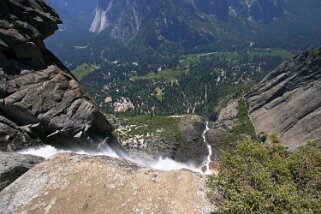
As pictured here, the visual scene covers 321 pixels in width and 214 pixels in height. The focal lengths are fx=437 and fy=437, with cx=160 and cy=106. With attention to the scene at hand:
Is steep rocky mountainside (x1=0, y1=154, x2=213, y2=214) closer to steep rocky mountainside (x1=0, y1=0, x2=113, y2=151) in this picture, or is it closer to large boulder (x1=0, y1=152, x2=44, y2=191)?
large boulder (x1=0, y1=152, x2=44, y2=191)

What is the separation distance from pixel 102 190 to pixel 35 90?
3714 cm

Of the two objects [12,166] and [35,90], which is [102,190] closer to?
[12,166]

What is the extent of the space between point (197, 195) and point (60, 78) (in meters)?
45.6

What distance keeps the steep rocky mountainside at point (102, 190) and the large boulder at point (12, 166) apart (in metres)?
1.76

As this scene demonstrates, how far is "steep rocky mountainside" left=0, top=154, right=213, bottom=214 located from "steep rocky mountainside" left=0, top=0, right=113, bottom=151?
22311 mm

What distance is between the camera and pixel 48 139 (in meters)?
78.9

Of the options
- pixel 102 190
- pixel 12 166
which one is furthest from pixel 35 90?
pixel 102 190

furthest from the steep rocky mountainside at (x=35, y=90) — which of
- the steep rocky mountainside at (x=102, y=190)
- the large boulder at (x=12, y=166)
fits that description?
the steep rocky mountainside at (x=102, y=190)

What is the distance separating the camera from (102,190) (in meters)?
47.0

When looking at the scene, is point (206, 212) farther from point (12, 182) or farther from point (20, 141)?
point (20, 141)

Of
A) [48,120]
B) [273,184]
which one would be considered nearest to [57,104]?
[48,120]

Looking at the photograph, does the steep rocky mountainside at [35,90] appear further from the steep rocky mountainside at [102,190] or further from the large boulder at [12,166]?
the steep rocky mountainside at [102,190]

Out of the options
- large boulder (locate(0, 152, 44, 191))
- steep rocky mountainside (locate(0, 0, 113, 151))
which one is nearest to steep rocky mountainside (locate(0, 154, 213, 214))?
large boulder (locate(0, 152, 44, 191))

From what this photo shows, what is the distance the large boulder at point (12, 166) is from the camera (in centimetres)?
5050
